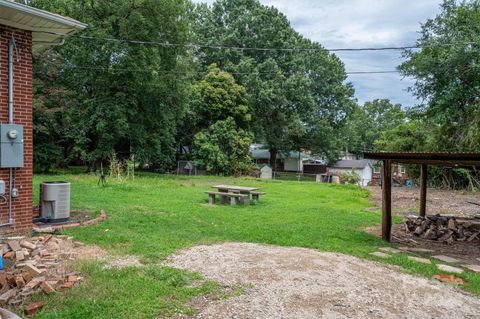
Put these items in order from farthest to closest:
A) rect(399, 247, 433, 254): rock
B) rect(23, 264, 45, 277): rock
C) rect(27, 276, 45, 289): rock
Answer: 1. rect(399, 247, 433, 254): rock
2. rect(23, 264, 45, 277): rock
3. rect(27, 276, 45, 289): rock

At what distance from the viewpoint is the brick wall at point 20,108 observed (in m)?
6.18

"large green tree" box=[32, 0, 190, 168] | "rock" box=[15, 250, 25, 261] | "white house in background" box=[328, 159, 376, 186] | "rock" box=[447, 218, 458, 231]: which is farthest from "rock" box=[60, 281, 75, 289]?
"white house in background" box=[328, 159, 376, 186]

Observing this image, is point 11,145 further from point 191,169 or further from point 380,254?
point 191,169

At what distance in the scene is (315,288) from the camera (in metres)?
4.26

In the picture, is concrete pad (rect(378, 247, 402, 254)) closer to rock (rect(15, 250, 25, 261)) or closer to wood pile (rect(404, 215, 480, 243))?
wood pile (rect(404, 215, 480, 243))

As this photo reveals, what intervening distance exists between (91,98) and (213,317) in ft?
60.9

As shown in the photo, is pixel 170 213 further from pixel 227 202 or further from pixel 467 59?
pixel 467 59

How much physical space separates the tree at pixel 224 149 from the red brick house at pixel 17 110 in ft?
59.4

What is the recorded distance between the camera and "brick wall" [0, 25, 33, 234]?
6.18 meters

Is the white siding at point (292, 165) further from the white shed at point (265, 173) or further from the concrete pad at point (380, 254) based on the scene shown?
the concrete pad at point (380, 254)

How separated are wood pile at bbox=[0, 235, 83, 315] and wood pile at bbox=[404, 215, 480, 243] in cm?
696

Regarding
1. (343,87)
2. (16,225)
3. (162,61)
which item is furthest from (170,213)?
(343,87)

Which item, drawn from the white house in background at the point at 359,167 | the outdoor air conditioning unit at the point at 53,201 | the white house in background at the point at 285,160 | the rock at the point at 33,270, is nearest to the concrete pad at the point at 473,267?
the rock at the point at 33,270

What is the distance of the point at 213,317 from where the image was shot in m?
3.46
